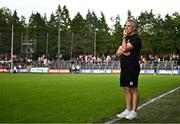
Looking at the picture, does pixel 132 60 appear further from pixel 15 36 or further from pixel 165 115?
pixel 15 36

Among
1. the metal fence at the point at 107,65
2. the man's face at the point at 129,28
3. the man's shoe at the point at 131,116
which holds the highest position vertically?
the man's face at the point at 129,28

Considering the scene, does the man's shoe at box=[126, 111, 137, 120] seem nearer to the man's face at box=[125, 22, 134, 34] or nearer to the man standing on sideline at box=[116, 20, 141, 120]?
the man standing on sideline at box=[116, 20, 141, 120]

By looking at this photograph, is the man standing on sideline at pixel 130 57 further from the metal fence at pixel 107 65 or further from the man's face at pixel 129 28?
the metal fence at pixel 107 65

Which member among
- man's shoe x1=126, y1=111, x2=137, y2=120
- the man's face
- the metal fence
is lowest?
man's shoe x1=126, y1=111, x2=137, y2=120

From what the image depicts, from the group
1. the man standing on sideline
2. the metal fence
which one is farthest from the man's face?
the metal fence

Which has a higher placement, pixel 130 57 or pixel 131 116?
pixel 130 57

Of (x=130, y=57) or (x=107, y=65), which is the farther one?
(x=107, y=65)

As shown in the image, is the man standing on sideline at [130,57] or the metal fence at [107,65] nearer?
the man standing on sideline at [130,57]

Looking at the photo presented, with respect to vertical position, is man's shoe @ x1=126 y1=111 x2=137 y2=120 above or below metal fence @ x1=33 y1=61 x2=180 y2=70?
below

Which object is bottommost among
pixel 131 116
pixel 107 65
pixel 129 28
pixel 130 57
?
pixel 131 116

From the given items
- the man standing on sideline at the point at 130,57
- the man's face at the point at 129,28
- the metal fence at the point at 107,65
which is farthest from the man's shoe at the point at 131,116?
the metal fence at the point at 107,65

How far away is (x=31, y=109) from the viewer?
10812mm

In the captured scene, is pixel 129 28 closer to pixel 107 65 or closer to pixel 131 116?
pixel 131 116

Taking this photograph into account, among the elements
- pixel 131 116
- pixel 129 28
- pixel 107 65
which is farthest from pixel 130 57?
pixel 107 65
